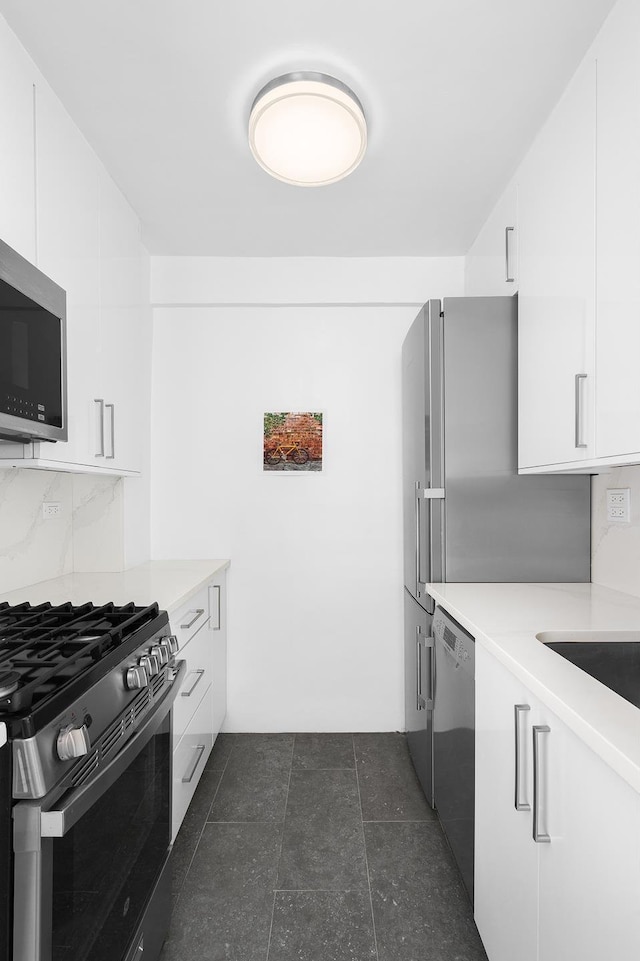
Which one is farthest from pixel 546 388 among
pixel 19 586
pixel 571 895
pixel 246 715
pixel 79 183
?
pixel 246 715

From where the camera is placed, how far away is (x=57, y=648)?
121 centimetres

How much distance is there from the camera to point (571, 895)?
0.98 m

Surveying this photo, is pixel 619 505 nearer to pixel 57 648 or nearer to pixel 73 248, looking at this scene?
pixel 57 648

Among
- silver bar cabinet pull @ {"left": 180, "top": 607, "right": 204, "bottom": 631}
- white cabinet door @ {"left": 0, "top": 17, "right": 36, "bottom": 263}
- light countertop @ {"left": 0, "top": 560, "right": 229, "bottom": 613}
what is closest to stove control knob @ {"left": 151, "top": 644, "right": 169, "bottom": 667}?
light countertop @ {"left": 0, "top": 560, "right": 229, "bottom": 613}

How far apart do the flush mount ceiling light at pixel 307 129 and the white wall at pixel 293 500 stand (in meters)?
1.14

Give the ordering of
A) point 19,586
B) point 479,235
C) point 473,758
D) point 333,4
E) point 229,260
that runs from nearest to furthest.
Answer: point 333,4
point 473,758
point 19,586
point 479,235
point 229,260

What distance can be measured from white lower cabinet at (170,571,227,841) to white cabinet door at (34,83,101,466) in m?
0.71

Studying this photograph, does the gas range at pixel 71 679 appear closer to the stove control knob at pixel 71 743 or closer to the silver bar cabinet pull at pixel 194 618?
the stove control knob at pixel 71 743

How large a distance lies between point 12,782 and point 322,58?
5.99 ft

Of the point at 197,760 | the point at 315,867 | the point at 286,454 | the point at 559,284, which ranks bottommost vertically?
the point at 315,867

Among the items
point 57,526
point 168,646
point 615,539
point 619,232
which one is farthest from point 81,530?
point 619,232

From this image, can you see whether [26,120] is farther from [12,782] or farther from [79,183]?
[12,782]

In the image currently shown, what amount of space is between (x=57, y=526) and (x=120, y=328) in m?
0.88

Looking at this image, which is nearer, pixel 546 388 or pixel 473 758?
pixel 473 758
